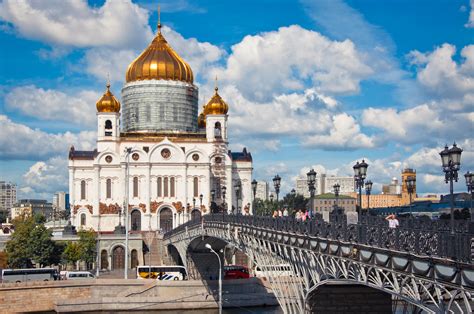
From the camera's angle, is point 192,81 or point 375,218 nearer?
point 375,218

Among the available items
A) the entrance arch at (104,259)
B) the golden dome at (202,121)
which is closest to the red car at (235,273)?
the entrance arch at (104,259)

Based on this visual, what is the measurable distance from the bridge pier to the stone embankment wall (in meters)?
26.2

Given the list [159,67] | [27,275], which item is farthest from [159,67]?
[27,275]

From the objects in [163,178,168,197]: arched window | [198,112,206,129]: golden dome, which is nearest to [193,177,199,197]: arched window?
[163,178,168,197]: arched window

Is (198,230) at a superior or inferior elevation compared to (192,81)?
inferior

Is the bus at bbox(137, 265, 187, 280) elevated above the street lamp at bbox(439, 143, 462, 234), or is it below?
below

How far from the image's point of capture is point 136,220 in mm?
86062

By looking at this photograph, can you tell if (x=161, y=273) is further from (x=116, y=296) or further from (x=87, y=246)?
(x=87, y=246)

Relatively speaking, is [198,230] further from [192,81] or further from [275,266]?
[192,81]

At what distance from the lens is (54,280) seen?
55625 millimetres

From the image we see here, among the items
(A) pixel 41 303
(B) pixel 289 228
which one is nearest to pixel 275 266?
(B) pixel 289 228

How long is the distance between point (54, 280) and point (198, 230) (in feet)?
36.6

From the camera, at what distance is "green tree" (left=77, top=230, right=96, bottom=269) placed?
73562 mm

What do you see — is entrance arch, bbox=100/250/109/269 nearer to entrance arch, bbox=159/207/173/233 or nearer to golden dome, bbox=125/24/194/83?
entrance arch, bbox=159/207/173/233
